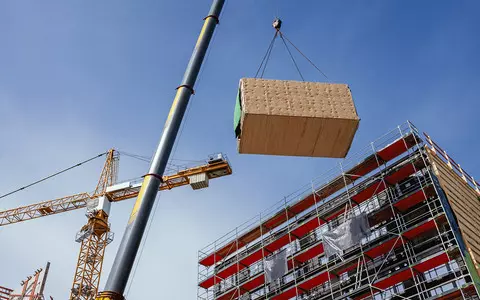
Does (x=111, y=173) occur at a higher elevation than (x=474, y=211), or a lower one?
higher

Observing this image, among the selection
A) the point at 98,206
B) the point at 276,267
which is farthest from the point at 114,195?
the point at 276,267

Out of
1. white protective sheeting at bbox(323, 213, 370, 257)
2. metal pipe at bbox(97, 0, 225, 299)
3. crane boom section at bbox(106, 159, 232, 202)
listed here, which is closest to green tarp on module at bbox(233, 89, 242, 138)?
metal pipe at bbox(97, 0, 225, 299)

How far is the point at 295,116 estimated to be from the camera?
14531 mm

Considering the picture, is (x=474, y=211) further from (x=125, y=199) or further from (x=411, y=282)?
(x=125, y=199)

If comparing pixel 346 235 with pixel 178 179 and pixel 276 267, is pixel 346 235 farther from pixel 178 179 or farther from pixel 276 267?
pixel 178 179

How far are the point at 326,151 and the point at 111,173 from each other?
39337 mm

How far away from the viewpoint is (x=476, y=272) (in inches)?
722

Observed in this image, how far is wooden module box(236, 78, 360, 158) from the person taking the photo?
14.6 m

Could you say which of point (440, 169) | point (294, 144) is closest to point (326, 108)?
point (294, 144)

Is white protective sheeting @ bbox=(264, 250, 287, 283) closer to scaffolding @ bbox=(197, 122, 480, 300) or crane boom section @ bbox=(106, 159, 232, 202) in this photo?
scaffolding @ bbox=(197, 122, 480, 300)

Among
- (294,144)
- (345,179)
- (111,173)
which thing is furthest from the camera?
(111,173)

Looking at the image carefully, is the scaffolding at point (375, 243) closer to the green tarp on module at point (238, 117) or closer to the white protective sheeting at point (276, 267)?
the white protective sheeting at point (276, 267)

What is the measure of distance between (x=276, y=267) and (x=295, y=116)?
14220 millimetres

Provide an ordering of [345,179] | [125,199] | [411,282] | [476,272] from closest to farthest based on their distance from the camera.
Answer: [476,272] < [411,282] < [345,179] < [125,199]
